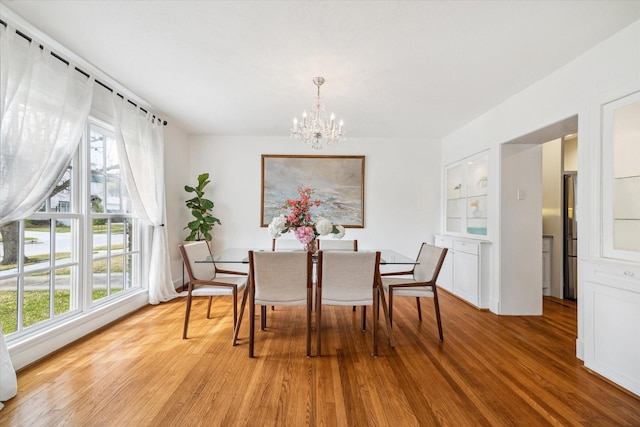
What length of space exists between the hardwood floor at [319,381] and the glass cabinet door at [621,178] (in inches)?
38.9

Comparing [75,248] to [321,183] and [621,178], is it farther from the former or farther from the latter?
[621,178]

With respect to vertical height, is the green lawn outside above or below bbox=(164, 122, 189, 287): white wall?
below

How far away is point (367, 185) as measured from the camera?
190 inches

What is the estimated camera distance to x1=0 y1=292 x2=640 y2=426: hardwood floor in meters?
1.59

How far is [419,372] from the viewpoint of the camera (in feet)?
6.73

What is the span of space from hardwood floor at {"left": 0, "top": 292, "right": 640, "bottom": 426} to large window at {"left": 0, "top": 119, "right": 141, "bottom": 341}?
1.34 feet

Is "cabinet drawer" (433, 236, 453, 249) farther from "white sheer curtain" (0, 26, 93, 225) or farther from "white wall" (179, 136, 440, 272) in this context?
"white sheer curtain" (0, 26, 93, 225)

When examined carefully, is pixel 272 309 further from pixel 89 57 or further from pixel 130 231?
pixel 89 57

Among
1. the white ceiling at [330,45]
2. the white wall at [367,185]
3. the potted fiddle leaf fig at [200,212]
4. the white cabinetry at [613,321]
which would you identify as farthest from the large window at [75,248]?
the white cabinetry at [613,321]

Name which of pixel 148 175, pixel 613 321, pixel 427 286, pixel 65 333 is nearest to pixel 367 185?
pixel 427 286

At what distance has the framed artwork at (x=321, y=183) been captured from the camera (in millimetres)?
4758

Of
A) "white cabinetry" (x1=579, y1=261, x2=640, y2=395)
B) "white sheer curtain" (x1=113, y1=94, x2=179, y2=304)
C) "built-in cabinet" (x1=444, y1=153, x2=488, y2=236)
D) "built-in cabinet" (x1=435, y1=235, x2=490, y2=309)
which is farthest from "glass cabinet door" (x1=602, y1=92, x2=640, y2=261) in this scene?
"white sheer curtain" (x1=113, y1=94, x2=179, y2=304)

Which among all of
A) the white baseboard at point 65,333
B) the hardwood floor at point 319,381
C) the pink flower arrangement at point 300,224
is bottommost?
the hardwood floor at point 319,381

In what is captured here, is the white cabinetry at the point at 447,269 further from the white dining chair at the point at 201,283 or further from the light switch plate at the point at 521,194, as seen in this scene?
the white dining chair at the point at 201,283
